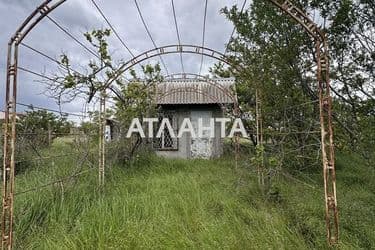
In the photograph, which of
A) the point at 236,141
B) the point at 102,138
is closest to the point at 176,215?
the point at 102,138

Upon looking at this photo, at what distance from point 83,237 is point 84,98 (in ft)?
10.1

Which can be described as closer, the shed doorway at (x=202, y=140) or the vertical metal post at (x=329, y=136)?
the vertical metal post at (x=329, y=136)

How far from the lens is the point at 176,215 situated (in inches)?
141

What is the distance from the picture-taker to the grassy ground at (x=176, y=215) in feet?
9.46

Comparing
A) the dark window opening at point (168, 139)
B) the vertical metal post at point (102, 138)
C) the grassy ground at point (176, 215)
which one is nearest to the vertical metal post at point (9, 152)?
the grassy ground at point (176, 215)

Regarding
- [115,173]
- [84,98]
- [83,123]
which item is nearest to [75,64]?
[84,98]

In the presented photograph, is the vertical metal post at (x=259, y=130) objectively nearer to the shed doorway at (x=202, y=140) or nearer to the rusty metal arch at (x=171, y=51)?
the rusty metal arch at (x=171, y=51)

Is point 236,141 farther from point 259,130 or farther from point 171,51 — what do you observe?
point 171,51

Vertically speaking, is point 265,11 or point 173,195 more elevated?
point 265,11

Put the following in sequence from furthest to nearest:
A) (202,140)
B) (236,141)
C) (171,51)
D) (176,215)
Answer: (202,140)
(236,141)
(171,51)
(176,215)

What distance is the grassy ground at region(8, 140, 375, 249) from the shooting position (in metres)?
2.88

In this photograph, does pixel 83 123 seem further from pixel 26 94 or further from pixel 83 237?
pixel 83 237

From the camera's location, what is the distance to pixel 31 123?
729 centimetres

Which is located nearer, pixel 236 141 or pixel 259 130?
pixel 259 130
